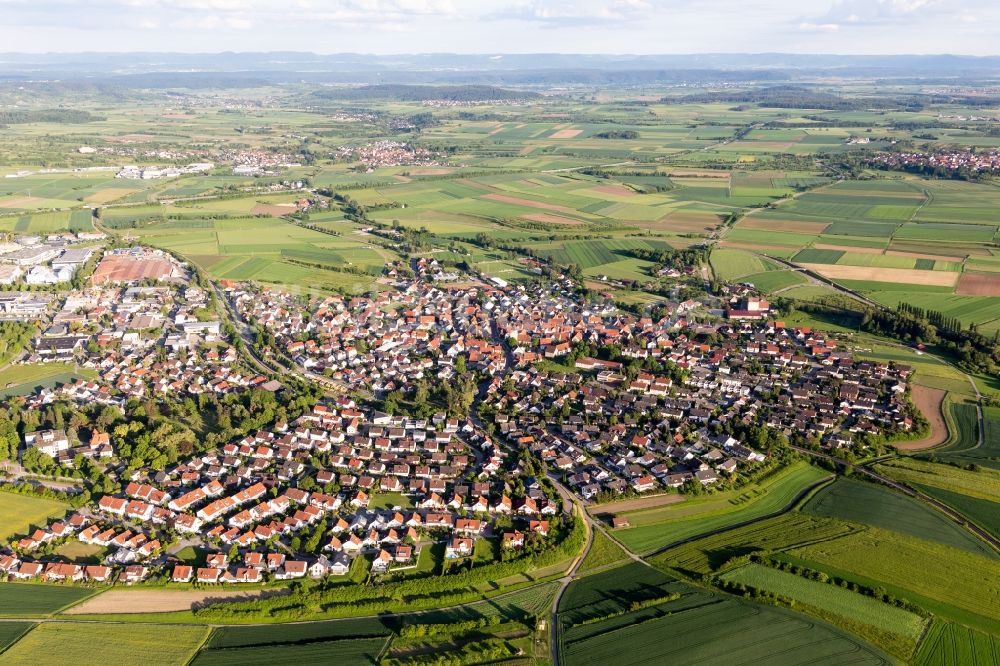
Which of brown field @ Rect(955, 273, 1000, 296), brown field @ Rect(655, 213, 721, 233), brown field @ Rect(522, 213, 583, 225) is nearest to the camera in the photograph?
brown field @ Rect(955, 273, 1000, 296)

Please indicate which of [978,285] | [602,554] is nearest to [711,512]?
[602,554]

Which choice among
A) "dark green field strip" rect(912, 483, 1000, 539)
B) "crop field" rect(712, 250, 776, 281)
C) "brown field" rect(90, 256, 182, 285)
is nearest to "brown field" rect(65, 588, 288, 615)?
"dark green field strip" rect(912, 483, 1000, 539)

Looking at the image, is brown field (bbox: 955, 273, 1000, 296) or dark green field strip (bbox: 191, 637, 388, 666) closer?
dark green field strip (bbox: 191, 637, 388, 666)

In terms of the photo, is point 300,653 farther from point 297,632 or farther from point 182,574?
point 182,574

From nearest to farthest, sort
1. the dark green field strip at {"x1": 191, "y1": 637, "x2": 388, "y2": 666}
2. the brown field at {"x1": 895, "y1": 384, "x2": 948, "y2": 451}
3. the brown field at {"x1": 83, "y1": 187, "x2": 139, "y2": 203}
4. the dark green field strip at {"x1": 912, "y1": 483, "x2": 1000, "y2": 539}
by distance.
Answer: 1. the dark green field strip at {"x1": 191, "y1": 637, "x2": 388, "y2": 666}
2. the dark green field strip at {"x1": 912, "y1": 483, "x2": 1000, "y2": 539}
3. the brown field at {"x1": 895, "y1": 384, "x2": 948, "y2": 451}
4. the brown field at {"x1": 83, "y1": 187, "x2": 139, "y2": 203}

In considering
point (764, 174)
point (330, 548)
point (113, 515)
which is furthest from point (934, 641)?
point (764, 174)

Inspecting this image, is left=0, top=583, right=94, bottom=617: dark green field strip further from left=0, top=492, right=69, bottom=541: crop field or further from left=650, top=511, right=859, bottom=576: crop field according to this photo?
left=650, top=511, right=859, bottom=576: crop field

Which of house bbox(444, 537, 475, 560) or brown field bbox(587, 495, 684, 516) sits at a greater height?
brown field bbox(587, 495, 684, 516)

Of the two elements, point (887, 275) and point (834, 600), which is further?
point (887, 275)
